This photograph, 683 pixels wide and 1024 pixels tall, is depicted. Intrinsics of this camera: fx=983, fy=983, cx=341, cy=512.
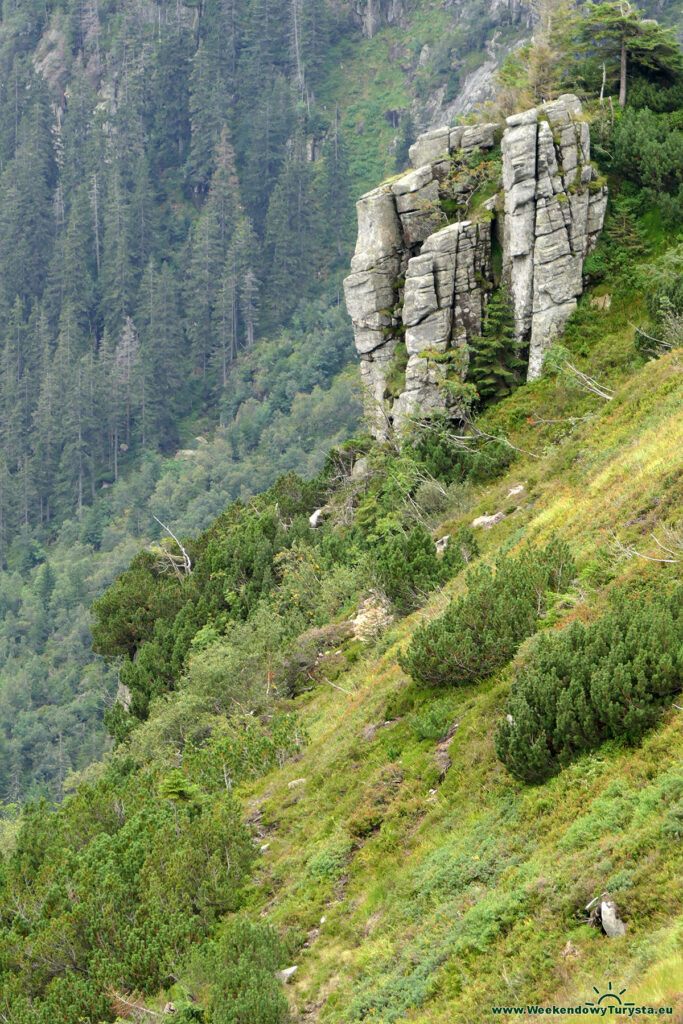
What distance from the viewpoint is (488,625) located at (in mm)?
11797

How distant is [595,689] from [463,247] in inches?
785

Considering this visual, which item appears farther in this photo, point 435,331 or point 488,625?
point 435,331

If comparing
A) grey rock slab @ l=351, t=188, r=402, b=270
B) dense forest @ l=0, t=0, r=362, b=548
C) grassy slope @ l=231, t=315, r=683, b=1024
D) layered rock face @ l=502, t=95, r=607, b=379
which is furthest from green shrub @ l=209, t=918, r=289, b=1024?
dense forest @ l=0, t=0, r=362, b=548

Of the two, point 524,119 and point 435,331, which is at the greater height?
point 524,119

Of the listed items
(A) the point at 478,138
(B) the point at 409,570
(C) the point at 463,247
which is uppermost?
(A) the point at 478,138

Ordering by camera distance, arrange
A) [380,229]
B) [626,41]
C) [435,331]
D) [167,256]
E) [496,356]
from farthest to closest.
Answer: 1. [167,256]
2. [380,229]
3. [626,41]
4. [435,331]
5. [496,356]

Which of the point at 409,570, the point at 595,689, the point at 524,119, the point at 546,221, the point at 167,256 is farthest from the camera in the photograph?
the point at 167,256

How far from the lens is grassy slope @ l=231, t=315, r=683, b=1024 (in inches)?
271

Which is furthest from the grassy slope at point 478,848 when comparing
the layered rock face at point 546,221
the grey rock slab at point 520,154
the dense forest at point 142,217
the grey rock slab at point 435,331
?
the dense forest at point 142,217

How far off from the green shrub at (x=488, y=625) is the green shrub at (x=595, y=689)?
2041mm

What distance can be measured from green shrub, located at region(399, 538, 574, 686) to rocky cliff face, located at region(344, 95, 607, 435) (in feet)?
44.8

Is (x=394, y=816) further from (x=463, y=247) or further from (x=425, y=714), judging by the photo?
(x=463, y=247)

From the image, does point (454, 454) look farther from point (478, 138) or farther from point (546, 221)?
point (478, 138)

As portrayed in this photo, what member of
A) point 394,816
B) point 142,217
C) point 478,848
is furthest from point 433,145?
point 142,217
